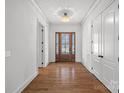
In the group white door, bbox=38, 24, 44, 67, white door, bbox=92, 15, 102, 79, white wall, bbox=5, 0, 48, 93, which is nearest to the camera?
white wall, bbox=5, 0, 48, 93

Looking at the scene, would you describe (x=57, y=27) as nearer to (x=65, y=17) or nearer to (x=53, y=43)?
(x=53, y=43)

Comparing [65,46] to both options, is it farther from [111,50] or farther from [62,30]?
[111,50]

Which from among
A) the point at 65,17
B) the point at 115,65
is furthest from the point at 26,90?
the point at 65,17

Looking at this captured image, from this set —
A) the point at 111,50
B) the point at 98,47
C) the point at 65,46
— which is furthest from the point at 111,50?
the point at 65,46

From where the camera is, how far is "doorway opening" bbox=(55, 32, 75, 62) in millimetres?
10039

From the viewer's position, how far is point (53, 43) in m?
9.62

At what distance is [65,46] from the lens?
398 inches

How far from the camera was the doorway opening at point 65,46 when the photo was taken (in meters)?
10.0

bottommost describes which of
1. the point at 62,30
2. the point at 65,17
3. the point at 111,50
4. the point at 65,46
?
the point at 111,50

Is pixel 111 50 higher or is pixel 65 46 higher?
pixel 65 46

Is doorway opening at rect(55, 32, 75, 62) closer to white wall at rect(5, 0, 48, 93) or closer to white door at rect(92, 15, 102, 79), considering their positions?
white door at rect(92, 15, 102, 79)

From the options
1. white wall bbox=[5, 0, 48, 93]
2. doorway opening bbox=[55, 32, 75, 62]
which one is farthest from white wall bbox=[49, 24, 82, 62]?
white wall bbox=[5, 0, 48, 93]

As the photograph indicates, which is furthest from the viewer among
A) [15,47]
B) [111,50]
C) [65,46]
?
[65,46]

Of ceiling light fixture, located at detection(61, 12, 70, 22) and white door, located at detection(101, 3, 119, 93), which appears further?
ceiling light fixture, located at detection(61, 12, 70, 22)
